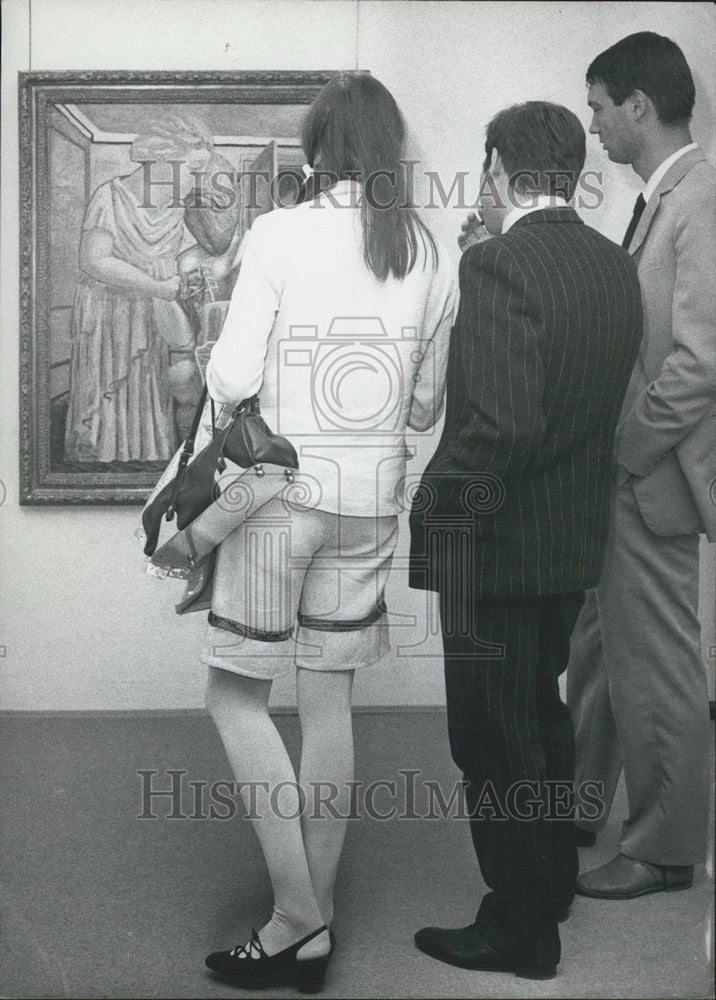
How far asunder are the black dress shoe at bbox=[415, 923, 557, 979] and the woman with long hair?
20 cm

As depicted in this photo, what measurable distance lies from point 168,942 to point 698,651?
1089 mm

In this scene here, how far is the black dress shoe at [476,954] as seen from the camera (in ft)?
6.49

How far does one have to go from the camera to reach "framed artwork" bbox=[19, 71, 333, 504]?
1.98 m

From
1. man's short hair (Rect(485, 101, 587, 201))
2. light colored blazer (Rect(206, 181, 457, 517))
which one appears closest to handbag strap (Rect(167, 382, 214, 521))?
light colored blazer (Rect(206, 181, 457, 517))

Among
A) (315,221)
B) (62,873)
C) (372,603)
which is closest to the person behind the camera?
(315,221)

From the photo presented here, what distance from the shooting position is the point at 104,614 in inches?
79.7

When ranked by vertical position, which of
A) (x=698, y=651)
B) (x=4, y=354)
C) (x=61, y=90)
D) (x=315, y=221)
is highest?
(x=61, y=90)

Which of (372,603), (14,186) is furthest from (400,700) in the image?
(14,186)

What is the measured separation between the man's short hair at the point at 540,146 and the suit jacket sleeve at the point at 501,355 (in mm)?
149

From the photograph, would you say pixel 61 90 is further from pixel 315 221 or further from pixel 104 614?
pixel 104 614

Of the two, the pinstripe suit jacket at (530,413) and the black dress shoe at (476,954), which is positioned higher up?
the pinstripe suit jacket at (530,413)

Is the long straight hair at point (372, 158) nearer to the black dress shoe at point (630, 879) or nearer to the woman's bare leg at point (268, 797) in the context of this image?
the woman's bare leg at point (268, 797)

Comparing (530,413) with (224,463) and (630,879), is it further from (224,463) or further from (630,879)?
(630,879)

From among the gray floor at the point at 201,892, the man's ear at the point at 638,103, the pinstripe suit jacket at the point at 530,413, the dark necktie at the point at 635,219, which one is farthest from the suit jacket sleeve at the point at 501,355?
the gray floor at the point at 201,892
